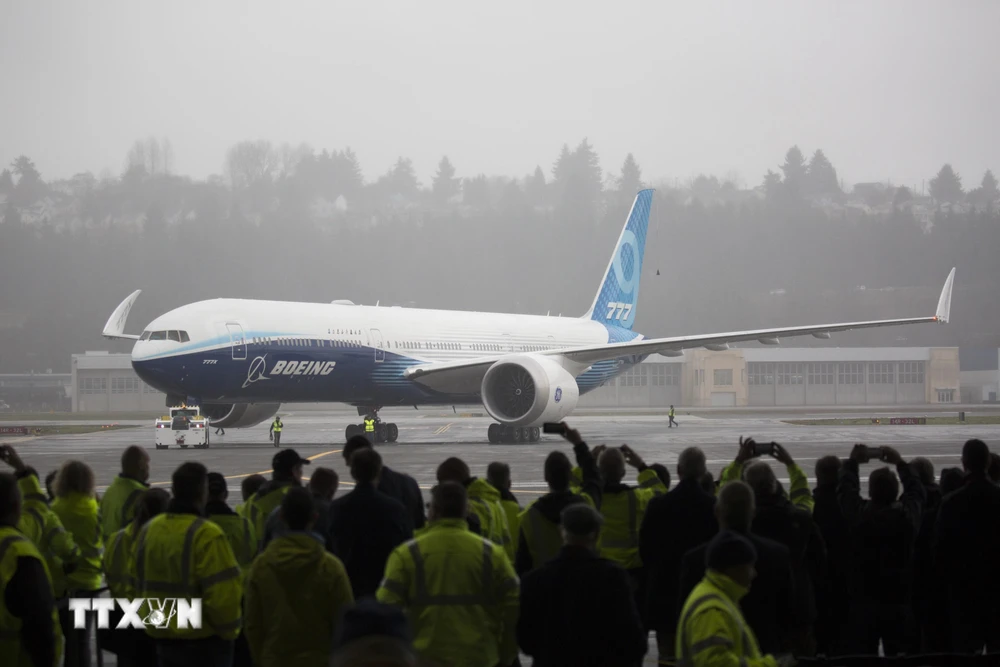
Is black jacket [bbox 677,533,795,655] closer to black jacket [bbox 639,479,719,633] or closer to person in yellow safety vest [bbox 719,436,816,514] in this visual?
black jacket [bbox 639,479,719,633]

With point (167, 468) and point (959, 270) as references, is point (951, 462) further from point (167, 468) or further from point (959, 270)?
point (959, 270)

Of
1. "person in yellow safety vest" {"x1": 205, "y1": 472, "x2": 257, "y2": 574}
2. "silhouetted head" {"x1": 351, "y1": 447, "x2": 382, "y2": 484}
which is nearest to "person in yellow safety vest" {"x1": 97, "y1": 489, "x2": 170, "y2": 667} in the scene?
"person in yellow safety vest" {"x1": 205, "y1": 472, "x2": 257, "y2": 574}

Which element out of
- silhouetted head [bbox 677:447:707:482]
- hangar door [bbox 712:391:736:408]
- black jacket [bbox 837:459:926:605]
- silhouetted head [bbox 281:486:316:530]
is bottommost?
black jacket [bbox 837:459:926:605]

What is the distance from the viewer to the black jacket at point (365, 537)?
6.14m

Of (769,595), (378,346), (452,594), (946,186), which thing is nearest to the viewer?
(452,594)

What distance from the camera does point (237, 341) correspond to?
2581cm

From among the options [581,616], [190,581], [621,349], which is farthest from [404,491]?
[621,349]

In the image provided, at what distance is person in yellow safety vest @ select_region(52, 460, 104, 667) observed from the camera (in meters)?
6.66

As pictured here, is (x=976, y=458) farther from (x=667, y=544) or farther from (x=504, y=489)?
(x=504, y=489)

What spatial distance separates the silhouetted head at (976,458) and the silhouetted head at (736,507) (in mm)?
2419

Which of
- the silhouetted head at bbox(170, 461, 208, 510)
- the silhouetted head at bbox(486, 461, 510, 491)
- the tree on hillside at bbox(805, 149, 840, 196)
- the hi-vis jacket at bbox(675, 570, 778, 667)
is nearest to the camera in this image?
the hi-vis jacket at bbox(675, 570, 778, 667)

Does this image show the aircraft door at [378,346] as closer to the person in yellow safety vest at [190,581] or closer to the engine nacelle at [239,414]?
the engine nacelle at [239,414]

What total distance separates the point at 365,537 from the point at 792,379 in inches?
3005

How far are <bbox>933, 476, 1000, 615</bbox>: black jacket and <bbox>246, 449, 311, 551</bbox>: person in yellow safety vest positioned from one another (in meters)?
3.85
